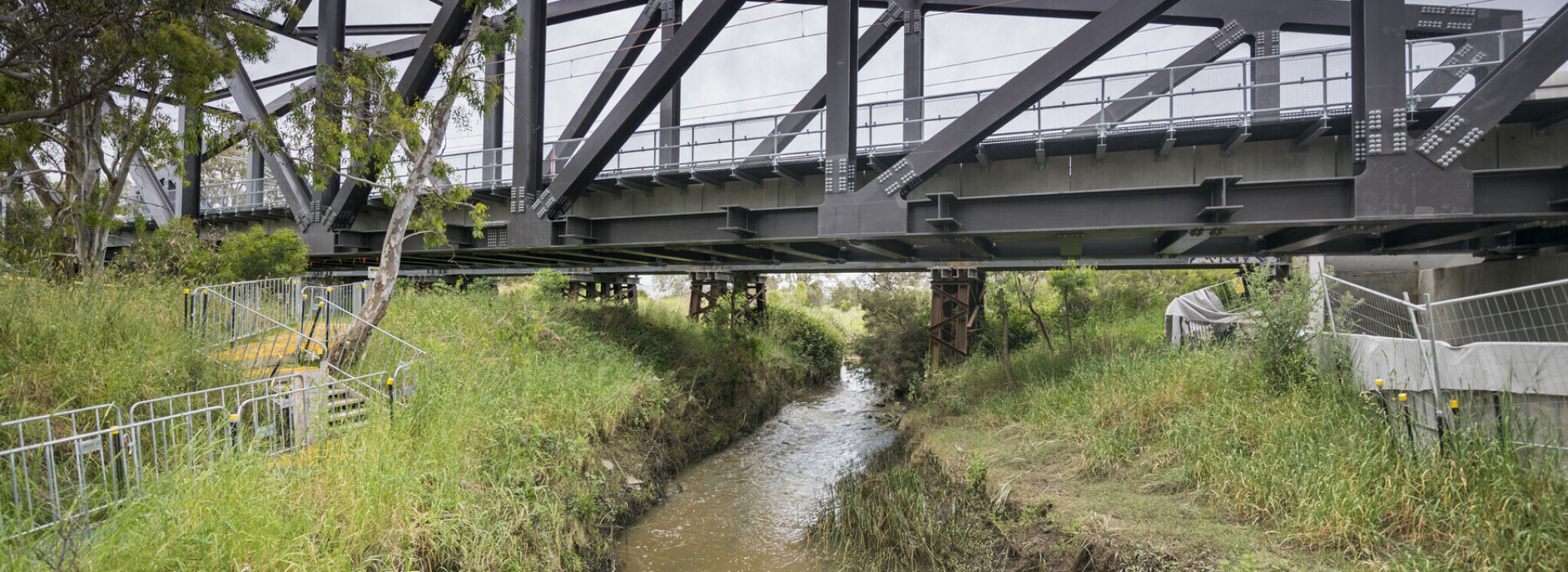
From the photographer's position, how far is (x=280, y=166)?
16531mm

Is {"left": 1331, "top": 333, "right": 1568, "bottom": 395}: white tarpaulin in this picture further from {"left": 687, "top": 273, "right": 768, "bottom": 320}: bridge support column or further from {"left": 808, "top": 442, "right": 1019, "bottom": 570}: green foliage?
{"left": 687, "top": 273, "right": 768, "bottom": 320}: bridge support column

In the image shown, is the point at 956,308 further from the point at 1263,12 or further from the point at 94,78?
the point at 94,78

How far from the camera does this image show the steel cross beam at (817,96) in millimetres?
13328

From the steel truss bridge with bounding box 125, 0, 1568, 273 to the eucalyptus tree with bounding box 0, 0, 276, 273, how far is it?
3.93ft

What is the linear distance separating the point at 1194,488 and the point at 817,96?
11.8 metres

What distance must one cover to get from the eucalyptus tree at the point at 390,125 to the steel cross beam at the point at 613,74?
4977mm

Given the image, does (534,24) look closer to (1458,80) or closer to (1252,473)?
(1252,473)

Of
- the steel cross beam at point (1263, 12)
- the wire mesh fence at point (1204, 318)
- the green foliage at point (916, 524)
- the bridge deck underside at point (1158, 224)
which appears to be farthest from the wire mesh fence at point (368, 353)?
the steel cross beam at point (1263, 12)

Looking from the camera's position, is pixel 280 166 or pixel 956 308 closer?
pixel 956 308

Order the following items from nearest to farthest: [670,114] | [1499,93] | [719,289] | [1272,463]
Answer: [1272,463]
[1499,93]
[670,114]
[719,289]

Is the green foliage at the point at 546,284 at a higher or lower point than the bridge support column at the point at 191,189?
lower

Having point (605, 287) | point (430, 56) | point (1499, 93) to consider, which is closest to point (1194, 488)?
point (1499, 93)

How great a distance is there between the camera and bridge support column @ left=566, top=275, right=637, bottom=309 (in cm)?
2133

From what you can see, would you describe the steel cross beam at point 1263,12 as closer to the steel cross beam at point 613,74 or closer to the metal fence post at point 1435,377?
the steel cross beam at point 613,74
